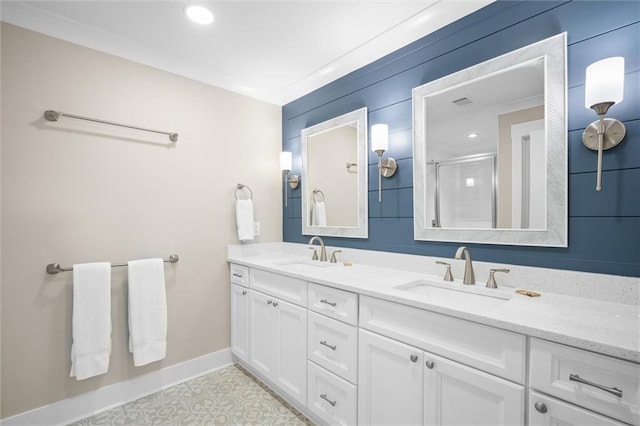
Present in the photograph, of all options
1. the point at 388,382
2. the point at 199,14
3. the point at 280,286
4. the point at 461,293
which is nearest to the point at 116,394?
the point at 280,286

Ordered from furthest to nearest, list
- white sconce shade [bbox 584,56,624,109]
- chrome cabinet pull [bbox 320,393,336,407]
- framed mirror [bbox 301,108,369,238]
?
1. framed mirror [bbox 301,108,369,238]
2. chrome cabinet pull [bbox 320,393,336,407]
3. white sconce shade [bbox 584,56,624,109]

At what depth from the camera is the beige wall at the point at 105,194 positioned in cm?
171

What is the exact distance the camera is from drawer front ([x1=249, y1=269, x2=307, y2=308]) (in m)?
1.84

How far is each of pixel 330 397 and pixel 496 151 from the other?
63.7 inches

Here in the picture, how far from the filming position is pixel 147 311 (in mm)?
2051

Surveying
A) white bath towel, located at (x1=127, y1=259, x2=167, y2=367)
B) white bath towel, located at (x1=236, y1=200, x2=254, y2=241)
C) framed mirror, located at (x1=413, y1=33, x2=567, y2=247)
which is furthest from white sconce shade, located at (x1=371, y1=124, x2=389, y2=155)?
white bath towel, located at (x1=127, y1=259, x2=167, y2=367)

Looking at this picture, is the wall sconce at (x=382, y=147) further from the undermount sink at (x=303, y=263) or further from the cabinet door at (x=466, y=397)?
the cabinet door at (x=466, y=397)

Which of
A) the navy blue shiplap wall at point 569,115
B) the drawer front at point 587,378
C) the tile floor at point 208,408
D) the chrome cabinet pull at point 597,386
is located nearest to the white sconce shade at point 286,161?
the navy blue shiplap wall at point 569,115

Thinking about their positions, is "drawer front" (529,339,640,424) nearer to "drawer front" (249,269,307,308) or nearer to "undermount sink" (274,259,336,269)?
"drawer front" (249,269,307,308)

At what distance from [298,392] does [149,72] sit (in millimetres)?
2473

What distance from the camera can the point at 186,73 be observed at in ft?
7.73

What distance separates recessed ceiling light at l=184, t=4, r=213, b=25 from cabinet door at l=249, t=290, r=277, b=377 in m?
1.85

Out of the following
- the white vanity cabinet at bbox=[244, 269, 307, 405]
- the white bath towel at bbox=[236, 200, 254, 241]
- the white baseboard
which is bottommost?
the white baseboard

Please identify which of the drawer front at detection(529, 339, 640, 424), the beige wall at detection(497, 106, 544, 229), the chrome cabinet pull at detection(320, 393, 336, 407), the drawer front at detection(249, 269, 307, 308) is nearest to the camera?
the drawer front at detection(529, 339, 640, 424)
